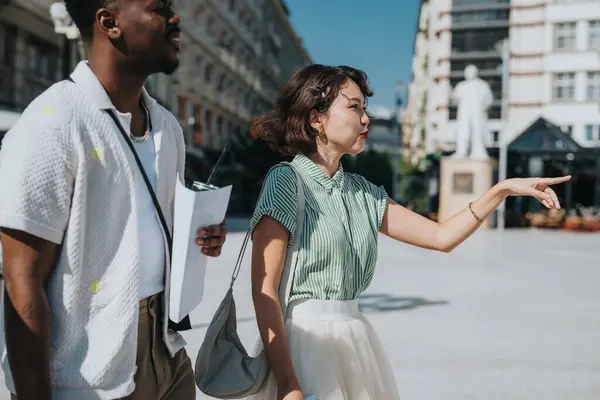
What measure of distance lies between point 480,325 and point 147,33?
235 inches

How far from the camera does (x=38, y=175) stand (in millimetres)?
1430

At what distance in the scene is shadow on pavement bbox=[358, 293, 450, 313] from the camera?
7.87 m

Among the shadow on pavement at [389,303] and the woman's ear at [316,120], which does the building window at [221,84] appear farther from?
the woman's ear at [316,120]

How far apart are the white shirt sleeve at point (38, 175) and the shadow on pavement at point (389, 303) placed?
6.37 metres

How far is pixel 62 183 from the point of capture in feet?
4.81

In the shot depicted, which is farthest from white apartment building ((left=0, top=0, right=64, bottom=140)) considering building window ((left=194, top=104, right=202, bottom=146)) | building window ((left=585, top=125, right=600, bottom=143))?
building window ((left=585, top=125, right=600, bottom=143))

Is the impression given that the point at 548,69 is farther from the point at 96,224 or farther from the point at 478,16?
the point at 96,224

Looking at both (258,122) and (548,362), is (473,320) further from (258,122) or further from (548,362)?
(258,122)

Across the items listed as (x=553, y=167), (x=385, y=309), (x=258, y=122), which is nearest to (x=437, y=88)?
(x=553, y=167)

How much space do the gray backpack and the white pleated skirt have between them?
0.20 feet

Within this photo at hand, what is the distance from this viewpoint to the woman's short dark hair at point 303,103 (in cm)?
238

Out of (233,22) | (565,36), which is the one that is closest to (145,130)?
(233,22)

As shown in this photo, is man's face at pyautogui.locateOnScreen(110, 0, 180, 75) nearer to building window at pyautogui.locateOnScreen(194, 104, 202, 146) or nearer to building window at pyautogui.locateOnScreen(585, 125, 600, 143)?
building window at pyautogui.locateOnScreen(194, 104, 202, 146)

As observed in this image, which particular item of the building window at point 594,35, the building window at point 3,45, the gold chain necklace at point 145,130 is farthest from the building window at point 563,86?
the gold chain necklace at point 145,130
